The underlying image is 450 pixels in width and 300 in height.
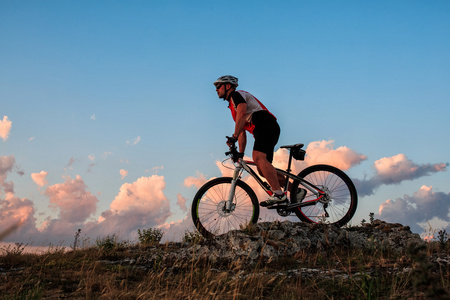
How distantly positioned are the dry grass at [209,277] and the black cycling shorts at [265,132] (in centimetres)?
221

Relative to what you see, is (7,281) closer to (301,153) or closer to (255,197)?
(255,197)

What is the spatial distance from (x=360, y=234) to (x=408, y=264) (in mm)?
2286

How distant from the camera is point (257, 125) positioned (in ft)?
24.7

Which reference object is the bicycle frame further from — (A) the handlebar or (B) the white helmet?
(B) the white helmet

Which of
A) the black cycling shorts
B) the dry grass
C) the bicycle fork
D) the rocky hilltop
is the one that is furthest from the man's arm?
the dry grass

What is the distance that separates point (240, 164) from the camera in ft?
24.9

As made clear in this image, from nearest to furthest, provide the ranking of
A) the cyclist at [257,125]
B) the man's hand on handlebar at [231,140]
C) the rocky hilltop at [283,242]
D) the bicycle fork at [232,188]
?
the rocky hilltop at [283,242]
the man's hand on handlebar at [231,140]
the cyclist at [257,125]
the bicycle fork at [232,188]

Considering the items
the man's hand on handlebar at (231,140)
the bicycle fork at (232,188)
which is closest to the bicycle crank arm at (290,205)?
the bicycle fork at (232,188)

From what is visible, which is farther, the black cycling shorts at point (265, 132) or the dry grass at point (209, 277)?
the black cycling shorts at point (265, 132)

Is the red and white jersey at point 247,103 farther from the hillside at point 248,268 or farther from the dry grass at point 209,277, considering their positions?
the dry grass at point 209,277

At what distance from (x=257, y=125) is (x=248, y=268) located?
292 cm

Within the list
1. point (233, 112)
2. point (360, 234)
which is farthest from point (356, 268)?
point (233, 112)

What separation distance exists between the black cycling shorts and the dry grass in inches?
87.1

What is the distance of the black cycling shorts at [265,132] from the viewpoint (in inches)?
294
